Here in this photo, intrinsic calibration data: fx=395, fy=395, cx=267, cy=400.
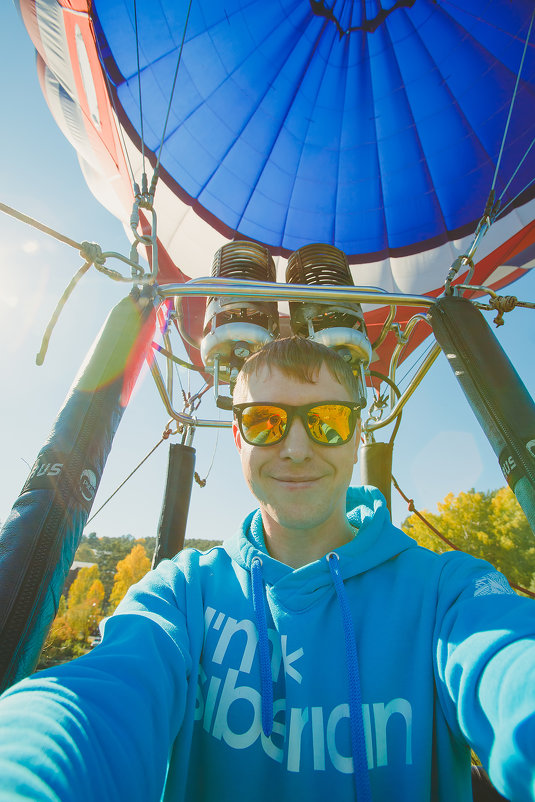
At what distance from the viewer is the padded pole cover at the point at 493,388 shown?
4.48 ft

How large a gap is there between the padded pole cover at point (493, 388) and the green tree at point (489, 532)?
18128mm

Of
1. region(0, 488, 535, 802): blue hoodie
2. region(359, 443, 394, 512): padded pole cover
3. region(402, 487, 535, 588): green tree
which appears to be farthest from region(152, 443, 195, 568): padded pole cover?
region(402, 487, 535, 588): green tree

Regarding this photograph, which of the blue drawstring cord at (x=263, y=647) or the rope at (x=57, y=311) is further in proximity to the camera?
the rope at (x=57, y=311)

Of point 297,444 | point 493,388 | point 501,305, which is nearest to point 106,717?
point 297,444

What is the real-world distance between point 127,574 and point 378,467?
3089 cm

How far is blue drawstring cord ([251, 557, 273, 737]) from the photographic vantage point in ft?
2.98

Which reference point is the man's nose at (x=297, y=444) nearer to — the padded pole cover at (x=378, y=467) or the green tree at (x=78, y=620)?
the padded pole cover at (x=378, y=467)

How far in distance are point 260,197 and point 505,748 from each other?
17.6ft

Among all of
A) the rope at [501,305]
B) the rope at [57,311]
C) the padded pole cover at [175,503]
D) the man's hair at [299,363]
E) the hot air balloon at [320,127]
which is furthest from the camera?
the hot air balloon at [320,127]

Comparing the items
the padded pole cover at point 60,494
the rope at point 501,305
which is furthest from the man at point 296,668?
the rope at point 501,305

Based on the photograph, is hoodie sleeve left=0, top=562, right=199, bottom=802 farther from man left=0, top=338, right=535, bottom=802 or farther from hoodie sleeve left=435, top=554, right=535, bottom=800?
hoodie sleeve left=435, top=554, right=535, bottom=800

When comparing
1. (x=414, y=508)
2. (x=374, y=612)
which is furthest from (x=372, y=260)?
(x=374, y=612)

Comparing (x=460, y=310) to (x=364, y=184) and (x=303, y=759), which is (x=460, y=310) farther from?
(x=364, y=184)

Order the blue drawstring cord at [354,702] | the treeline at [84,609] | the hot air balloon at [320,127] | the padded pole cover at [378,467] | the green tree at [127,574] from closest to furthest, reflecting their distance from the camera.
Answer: the blue drawstring cord at [354,702]
the padded pole cover at [378,467]
the hot air balloon at [320,127]
the treeline at [84,609]
the green tree at [127,574]
